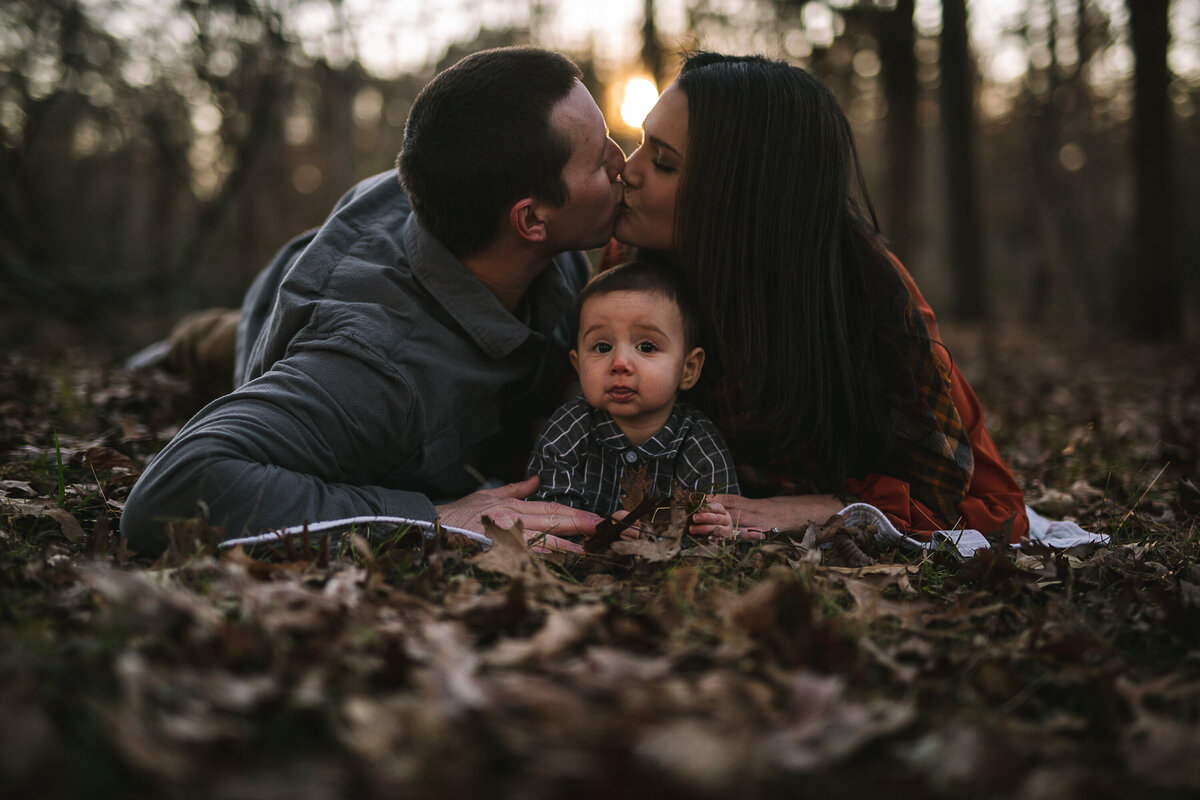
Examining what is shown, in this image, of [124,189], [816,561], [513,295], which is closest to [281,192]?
[124,189]

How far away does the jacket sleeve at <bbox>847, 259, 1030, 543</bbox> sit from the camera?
3.13 metres

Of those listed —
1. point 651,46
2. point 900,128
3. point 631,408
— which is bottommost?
point 631,408

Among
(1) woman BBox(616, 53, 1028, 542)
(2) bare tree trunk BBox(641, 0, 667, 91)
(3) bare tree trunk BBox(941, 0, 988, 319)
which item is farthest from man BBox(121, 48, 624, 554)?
(2) bare tree trunk BBox(641, 0, 667, 91)

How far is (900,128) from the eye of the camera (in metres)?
14.6

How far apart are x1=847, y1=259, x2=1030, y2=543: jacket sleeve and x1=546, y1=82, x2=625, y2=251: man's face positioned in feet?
3.97

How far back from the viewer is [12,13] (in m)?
8.23

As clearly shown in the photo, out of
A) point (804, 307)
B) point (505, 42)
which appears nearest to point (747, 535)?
point (804, 307)

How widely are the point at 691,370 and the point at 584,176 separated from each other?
86 cm

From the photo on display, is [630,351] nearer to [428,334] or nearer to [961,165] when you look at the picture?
[428,334]

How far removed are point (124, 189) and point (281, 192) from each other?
3946 millimetres

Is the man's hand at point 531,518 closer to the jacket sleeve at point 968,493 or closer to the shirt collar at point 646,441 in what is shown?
the shirt collar at point 646,441

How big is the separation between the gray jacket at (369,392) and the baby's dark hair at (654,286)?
0.39 metres

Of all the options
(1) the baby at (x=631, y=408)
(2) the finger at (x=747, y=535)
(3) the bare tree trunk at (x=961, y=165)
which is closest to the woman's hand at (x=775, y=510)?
(2) the finger at (x=747, y=535)

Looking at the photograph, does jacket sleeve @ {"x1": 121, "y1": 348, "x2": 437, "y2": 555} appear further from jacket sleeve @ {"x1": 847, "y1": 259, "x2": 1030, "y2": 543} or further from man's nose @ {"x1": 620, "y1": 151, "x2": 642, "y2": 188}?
jacket sleeve @ {"x1": 847, "y1": 259, "x2": 1030, "y2": 543}
